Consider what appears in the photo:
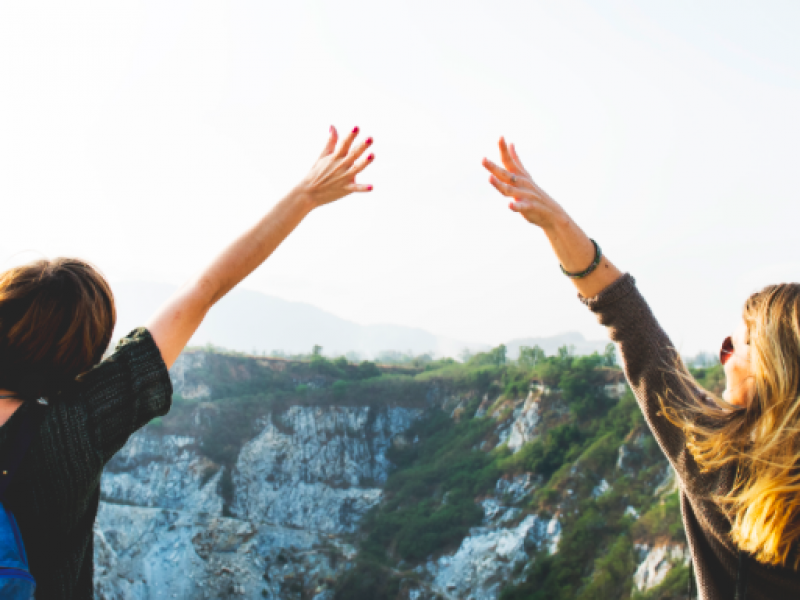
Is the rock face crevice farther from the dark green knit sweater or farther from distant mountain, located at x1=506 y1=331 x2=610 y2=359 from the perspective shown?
distant mountain, located at x1=506 y1=331 x2=610 y2=359

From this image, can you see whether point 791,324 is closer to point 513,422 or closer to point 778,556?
point 778,556

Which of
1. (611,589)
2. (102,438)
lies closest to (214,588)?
(611,589)

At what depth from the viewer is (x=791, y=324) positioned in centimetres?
118

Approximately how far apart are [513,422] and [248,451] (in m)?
15.9

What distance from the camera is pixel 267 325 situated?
176500 millimetres

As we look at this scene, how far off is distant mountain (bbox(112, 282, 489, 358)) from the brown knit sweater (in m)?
147

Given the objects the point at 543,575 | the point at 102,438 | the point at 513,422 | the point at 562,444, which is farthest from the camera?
the point at 513,422

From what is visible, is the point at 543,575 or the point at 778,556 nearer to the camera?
the point at 778,556

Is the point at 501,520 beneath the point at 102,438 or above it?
beneath

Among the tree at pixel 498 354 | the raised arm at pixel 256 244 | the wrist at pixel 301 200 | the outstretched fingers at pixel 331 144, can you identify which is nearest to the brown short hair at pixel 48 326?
the raised arm at pixel 256 244

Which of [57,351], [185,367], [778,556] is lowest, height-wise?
[185,367]

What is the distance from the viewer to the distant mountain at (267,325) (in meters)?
159

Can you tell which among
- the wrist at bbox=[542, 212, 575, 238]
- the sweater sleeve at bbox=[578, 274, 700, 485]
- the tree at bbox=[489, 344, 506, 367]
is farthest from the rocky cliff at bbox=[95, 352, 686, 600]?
the wrist at bbox=[542, 212, 575, 238]

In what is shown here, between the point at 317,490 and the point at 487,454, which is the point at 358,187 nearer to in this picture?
the point at 487,454
